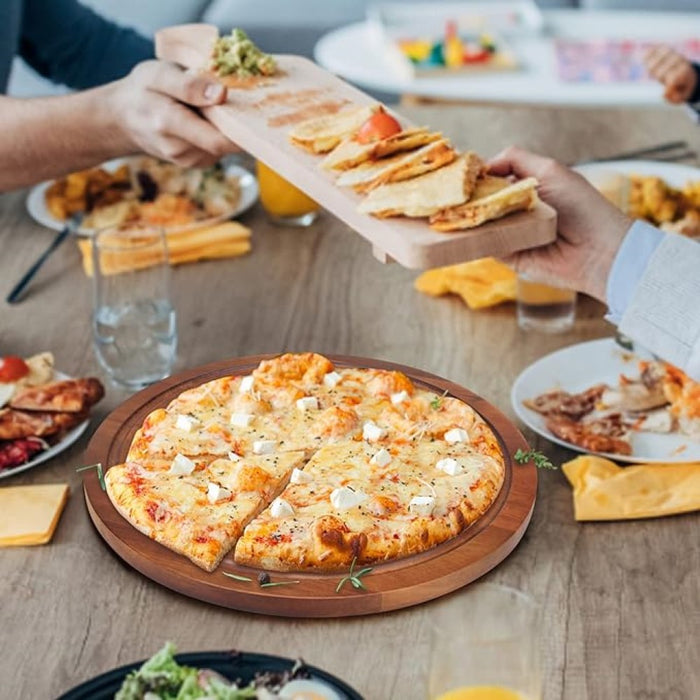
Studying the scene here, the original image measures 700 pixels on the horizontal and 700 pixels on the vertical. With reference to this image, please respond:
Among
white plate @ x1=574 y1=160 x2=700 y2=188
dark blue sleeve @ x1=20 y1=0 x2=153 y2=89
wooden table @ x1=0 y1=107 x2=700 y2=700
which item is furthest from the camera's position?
dark blue sleeve @ x1=20 y1=0 x2=153 y2=89

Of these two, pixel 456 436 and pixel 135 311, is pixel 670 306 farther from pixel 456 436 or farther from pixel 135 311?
pixel 135 311

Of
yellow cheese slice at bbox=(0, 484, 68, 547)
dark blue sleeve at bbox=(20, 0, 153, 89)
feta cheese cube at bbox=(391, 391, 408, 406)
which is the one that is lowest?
dark blue sleeve at bbox=(20, 0, 153, 89)

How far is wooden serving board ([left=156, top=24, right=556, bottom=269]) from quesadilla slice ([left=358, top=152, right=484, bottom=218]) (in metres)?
0.02

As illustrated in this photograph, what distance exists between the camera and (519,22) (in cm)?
499

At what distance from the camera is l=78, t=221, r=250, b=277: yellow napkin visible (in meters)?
2.59

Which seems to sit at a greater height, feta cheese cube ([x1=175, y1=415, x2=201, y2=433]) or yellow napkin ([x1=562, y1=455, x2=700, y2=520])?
yellow napkin ([x1=562, y1=455, x2=700, y2=520])

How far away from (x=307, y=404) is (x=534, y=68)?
3022mm

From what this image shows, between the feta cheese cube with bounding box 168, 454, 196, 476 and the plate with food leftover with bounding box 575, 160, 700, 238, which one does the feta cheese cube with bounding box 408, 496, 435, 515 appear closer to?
the feta cheese cube with bounding box 168, 454, 196, 476

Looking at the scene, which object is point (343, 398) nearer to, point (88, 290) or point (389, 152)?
point (389, 152)

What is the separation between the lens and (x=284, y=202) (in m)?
2.73

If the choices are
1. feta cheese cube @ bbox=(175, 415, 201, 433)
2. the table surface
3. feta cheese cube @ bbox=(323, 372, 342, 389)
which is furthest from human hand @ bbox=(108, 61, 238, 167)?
the table surface

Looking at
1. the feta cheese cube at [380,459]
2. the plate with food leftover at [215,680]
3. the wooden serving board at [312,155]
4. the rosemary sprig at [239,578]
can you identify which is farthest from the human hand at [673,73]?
the plate with food leftover at [215,680]

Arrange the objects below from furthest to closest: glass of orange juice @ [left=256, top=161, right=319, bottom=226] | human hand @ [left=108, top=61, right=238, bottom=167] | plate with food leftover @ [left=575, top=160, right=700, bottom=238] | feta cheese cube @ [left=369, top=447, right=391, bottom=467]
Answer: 1. glass of orange juice @ [left=256, top=161, right=319, bottom=226]
2. plate with food leftover @ [left=575, top=160, right=700, bottom=238]
3. human hand @ [left=108, top=61, right=238, bottom=167]
4. feta cheese cube @ [left=369, top=447, right=391, bottom=467]

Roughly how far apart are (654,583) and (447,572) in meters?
0.28
